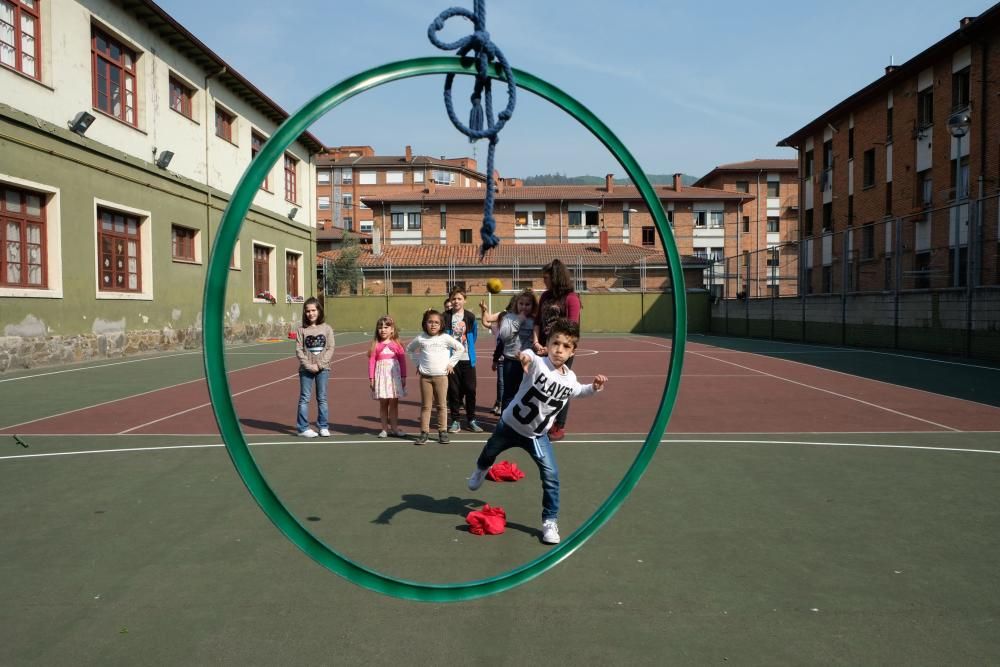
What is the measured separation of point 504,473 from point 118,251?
17865mm

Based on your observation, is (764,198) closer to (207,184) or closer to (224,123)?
(224,123)

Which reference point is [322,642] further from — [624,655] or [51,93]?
[51,93]

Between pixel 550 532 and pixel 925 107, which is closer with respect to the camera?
pixel 550 532

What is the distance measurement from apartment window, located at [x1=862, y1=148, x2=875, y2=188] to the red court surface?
21.7m

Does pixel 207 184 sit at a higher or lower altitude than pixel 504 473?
higher

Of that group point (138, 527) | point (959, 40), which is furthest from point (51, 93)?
point (959, 40)

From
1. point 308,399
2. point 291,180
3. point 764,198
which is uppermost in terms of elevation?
point 764,198

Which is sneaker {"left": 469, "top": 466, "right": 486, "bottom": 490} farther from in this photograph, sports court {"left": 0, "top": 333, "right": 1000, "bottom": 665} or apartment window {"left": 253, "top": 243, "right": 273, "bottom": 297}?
apartment window {"left": 253, "top": 243, "right": 273, "bottom": 297}

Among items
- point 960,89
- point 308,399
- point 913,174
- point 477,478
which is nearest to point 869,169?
point 913,174

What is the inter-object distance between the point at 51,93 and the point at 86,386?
7.83m

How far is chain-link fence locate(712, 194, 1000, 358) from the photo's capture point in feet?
59.5

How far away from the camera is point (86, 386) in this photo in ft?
43.9

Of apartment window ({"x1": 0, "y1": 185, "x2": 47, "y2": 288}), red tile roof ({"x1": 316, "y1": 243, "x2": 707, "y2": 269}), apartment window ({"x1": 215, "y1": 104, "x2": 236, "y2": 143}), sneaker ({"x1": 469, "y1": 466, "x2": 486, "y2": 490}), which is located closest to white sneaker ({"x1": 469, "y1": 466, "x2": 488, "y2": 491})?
sneaker ({"x1": 469, "y1": 466, "x2": 486, "y2": 490})

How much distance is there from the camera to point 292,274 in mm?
34656
